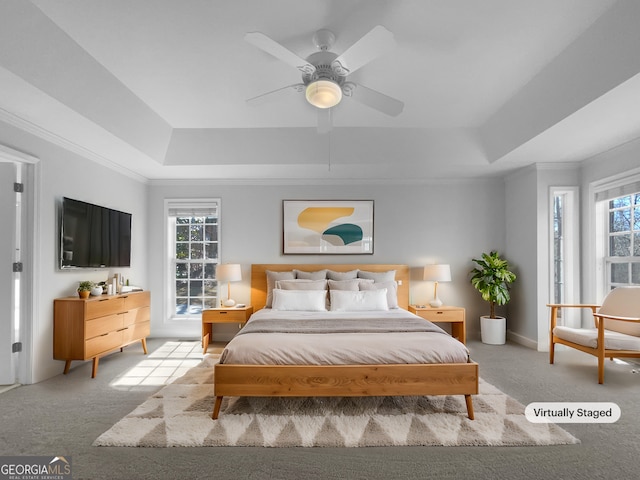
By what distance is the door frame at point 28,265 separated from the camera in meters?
3.76

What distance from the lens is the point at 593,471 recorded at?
2266 mm

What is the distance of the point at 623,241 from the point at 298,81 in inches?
167

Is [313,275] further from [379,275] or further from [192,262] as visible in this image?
[192,262]

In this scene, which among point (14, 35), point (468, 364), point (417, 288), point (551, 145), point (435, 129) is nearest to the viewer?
point (14, 35)

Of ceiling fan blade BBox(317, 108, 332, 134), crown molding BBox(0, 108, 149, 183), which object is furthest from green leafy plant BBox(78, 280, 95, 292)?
ceiling fan blade BBox(317, 108, 332, 134)

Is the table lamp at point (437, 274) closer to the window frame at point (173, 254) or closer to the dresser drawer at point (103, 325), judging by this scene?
the window frame at point (173, 254)

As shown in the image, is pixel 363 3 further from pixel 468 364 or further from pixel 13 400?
pixel 13 400

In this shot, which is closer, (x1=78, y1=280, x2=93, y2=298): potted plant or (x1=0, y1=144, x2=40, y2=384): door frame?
(x1=0, y1=144, x2=40, y2=384): door frame

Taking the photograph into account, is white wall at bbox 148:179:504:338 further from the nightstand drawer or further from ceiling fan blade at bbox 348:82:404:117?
ceiling fan blade at bbox 348:82:404:117

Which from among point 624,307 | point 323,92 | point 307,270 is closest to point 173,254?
point 307,270

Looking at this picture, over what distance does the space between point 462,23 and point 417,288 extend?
392cm

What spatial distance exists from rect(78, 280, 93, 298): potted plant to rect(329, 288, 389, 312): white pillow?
8.99 feet

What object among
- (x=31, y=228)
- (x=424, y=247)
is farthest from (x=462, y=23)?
(x=31, y=228)

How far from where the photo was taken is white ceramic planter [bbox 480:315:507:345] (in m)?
5.52
